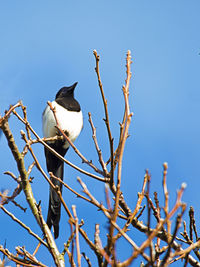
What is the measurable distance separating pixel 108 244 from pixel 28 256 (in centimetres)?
84

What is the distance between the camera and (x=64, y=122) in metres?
4.16

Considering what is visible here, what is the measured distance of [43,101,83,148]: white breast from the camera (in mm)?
4074

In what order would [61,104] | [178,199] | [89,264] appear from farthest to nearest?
[61,104], [89,264], [178,199]

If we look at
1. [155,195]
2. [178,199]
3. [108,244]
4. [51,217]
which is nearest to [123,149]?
[108,244]

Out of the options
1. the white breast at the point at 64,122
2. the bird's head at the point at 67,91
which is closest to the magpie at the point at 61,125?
the white breast at the point at 64,122

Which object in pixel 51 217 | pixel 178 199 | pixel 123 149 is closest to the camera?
pixel 178 199

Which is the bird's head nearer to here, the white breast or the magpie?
the magpie

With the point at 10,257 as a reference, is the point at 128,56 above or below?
above

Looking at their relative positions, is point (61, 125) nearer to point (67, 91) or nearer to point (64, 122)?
point (64, 122)

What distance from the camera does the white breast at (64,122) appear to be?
407 centimetres

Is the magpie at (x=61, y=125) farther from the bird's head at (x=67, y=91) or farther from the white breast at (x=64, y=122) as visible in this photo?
the bird's head at (x=67, y=91)

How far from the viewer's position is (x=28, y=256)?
2.09 m

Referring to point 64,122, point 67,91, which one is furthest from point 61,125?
point 67,91

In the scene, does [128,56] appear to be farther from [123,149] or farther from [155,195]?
[155,195]
